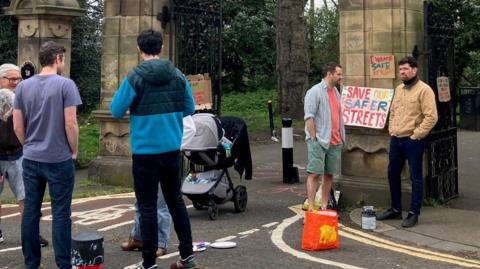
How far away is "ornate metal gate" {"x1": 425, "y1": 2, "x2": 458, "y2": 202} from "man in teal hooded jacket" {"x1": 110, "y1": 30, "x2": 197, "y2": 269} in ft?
15.0

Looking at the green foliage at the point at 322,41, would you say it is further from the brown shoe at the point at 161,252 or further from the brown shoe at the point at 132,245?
the brown shoe at the point at 161,252

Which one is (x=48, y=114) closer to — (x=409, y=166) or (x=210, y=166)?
(x=210, y=166)

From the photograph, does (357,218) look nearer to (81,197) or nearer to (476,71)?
(81,197)

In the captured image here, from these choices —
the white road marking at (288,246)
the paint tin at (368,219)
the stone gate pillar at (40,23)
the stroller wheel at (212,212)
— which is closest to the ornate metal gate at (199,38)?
the stone gate pillar at (40,23)

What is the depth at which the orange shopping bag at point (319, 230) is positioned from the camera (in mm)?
6848

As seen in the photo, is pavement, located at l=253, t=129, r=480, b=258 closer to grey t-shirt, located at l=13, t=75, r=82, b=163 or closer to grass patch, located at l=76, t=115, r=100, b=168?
grey t-shirt, located at l=13, t=75, r=82, b=163

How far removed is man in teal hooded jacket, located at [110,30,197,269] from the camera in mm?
5668

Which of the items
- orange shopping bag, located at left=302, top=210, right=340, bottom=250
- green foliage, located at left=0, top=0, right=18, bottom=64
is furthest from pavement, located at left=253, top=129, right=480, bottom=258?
green foliage, located at left=0, top=0, right=18, bottom=64

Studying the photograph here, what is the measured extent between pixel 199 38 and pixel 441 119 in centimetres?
457

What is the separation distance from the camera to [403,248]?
7.14m

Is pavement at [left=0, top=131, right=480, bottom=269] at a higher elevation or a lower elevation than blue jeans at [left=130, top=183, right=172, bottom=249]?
lower

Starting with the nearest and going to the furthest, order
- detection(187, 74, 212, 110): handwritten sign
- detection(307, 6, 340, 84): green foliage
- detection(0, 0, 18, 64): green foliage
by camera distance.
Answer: detection(187, 74, 212, 110): handwritten sign < detection(0, 0, 18, 64): green foliage < detection(307, 6, 340, 84): green foliage

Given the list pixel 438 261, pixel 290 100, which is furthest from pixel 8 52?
pixel 438 261

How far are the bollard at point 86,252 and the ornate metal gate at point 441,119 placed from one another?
17.0ft
